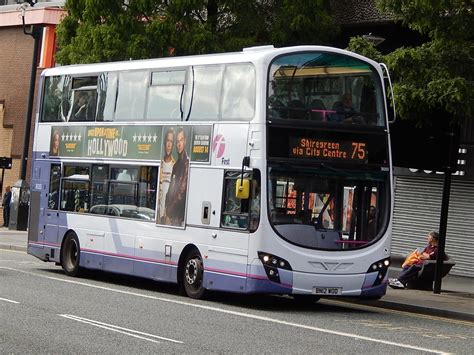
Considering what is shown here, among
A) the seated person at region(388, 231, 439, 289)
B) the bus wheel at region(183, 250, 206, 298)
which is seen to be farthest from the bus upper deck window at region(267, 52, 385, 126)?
the seated person at region(388, 231, 439, 289)

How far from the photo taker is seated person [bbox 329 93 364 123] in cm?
1780

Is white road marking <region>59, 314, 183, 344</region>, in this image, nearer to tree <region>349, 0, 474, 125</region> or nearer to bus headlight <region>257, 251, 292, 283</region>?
bus headlight <region>257, 251, 292, 283</region>

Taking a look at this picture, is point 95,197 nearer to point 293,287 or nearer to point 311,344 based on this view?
point 293,287

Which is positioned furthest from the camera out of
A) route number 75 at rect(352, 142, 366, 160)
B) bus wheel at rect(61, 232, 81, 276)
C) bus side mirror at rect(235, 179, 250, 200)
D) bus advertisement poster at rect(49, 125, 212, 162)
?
bus wheel at rect(61, 232, 81, 276)

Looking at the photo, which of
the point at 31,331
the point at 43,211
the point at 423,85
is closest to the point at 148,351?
the point at 31,331

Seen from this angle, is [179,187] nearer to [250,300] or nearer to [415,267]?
[250,300]

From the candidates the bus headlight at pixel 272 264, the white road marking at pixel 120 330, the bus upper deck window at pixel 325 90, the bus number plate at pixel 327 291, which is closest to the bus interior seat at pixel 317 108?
the bus upper deck window at pixel 325 90

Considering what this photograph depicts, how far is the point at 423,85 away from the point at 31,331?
953 centimetres

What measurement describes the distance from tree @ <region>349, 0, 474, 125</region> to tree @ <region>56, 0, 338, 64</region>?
6.87 meters

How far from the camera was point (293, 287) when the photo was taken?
17.2 m

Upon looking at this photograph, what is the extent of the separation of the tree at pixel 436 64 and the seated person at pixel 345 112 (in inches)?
89.8

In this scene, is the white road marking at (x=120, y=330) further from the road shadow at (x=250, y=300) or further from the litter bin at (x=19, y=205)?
the litter bin at (x=19, y=205)

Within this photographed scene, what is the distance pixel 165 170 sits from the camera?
19.7m

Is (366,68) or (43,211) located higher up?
(366,68)
